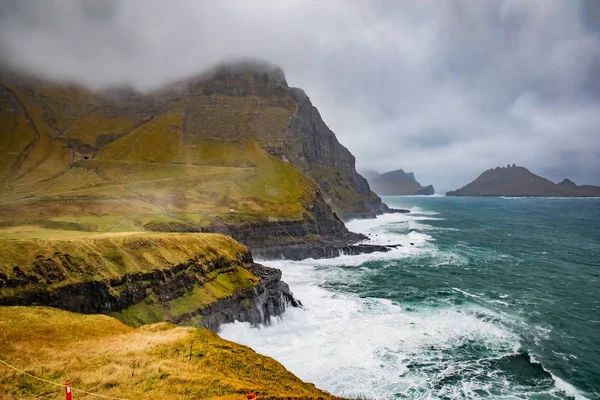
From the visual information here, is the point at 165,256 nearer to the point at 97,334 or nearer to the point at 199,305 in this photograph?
the point at 199,305

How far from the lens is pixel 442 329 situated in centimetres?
5041

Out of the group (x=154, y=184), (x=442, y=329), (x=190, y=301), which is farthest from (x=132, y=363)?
(x=154, y=184)

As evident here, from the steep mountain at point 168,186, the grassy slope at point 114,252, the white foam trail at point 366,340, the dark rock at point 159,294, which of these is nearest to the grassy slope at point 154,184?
the steep mountain at point 168,186

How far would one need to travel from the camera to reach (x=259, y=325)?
168ft

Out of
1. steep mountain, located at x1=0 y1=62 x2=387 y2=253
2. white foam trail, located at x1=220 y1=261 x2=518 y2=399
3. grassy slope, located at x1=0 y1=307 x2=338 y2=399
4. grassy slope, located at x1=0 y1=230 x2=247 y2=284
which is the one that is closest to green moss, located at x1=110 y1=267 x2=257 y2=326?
grassy slope, located at x1=0 y1=230 x2=247 y2=284

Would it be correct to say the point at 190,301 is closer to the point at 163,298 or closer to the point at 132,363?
the point at 163,298

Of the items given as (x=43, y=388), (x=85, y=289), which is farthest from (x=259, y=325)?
(x=43, y=388)

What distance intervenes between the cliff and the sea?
4156 millimetres

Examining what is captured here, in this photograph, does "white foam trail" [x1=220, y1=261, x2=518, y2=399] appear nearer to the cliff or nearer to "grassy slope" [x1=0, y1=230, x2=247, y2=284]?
the cliff

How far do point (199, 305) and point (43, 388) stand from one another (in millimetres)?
28409

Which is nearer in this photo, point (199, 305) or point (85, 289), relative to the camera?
point (85, 289)

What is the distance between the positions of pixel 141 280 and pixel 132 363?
24946 mm

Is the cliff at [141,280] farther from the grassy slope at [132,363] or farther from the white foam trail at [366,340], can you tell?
the grassy slope at [132,363]

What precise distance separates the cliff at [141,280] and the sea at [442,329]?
4.16m
